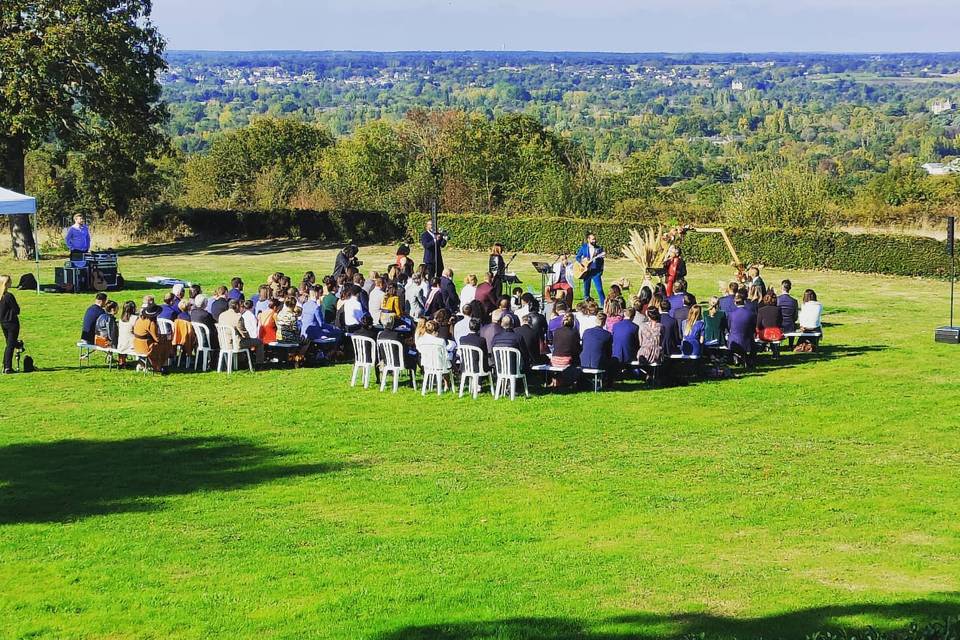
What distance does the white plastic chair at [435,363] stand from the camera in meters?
16.8

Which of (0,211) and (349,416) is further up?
(0,211)

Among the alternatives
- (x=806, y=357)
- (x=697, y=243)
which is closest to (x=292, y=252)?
(x=697, y=243)

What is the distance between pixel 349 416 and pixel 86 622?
23.2ft

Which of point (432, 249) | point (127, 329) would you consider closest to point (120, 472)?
point (127, 329)

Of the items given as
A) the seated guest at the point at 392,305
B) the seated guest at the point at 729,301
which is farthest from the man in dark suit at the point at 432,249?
the seated guest at the point at 729,301

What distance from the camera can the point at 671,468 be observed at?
13086 mm

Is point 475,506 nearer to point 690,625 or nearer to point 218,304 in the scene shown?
point 690,625

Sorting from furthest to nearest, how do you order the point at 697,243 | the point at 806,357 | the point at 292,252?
1. the point at 292,252
2. the point at 697,243
3. the point at 806,357

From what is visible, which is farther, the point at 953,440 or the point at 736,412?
the point at 736,412

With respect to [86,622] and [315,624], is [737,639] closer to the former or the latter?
[315,624]

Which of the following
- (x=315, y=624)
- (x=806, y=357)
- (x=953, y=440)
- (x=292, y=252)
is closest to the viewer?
(x=315, y=624)

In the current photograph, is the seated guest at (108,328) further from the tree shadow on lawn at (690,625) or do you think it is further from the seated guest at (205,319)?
the tree shadow on lawn at (690,625)

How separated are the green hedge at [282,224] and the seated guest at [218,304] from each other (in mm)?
20700

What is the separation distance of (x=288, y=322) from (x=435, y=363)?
11.0 ft
